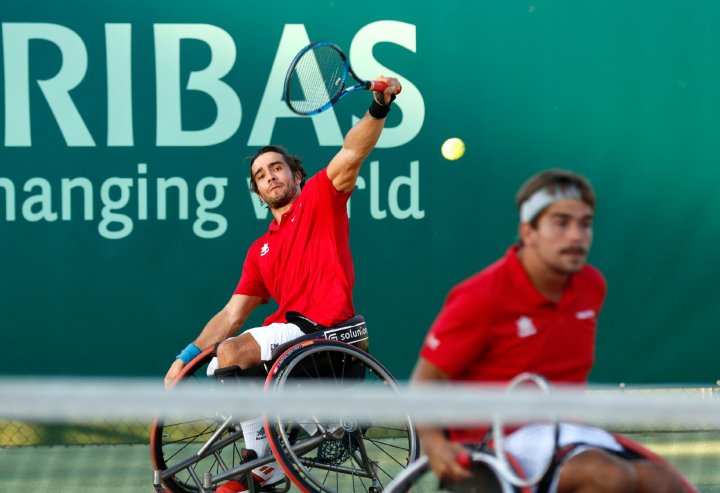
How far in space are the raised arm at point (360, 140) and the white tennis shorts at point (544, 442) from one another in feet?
5.05

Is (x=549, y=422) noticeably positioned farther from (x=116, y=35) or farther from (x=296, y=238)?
(x=116, y=35)

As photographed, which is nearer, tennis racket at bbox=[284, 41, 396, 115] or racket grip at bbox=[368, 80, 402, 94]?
racket grip at bbox=[368, 80, 402, 94]

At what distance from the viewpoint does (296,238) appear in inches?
160

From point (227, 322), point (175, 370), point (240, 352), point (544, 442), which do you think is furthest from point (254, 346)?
point (544, 442)

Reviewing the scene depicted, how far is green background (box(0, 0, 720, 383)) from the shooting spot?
521 centimetres

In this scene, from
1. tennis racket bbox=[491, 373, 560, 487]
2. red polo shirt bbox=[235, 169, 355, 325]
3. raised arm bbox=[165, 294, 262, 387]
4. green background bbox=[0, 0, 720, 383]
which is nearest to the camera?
tennis racket bbox=[491, 373, 560, 487]

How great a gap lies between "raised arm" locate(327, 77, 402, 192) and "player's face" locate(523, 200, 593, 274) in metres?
1.29

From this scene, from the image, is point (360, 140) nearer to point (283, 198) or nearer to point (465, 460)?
point (283, 198)

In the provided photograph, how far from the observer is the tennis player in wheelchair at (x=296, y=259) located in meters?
3.86

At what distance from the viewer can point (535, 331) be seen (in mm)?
2518

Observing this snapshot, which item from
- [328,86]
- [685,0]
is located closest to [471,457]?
[328,86]

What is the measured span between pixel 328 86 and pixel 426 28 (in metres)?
0.99

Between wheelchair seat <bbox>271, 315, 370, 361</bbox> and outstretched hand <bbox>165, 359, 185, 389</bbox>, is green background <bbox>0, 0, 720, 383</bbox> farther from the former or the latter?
wheelchair seat <bbox>271, 315, 370, 361</bbox>

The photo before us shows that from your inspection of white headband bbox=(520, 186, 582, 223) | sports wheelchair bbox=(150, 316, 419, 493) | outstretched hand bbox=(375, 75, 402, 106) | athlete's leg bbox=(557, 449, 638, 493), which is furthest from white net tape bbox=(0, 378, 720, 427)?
outstretched hand bbox=(375, 75, 402, 106)
